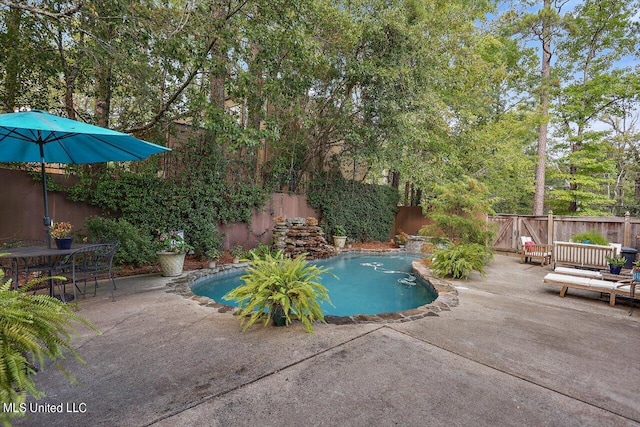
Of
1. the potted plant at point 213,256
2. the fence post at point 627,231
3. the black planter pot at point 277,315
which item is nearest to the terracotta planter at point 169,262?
the potted plant at point 213,256

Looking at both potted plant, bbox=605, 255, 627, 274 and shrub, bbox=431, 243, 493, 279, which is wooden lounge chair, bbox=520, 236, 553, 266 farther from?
potted plant, bbox=605, 255, 627, 274

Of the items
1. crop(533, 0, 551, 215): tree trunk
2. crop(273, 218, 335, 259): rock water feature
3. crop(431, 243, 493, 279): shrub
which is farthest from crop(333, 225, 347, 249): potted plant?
crop(533, 0, 551, 215): tree trunk

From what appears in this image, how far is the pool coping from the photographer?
3513mm

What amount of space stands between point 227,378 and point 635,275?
5265 mm

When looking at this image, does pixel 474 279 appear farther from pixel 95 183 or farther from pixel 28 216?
pixel 28 216

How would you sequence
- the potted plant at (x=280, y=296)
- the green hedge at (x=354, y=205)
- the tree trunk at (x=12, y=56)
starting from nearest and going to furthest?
the potted plant at (x=280, y=296), the tree trunk at (x=12, y=56), the green hedge at (x=354, y=205)

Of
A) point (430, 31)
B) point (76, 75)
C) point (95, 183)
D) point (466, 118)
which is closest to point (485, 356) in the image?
point (95, 183)

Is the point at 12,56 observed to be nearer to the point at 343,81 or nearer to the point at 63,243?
the point at 63,243

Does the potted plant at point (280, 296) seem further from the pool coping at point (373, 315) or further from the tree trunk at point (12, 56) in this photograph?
the tree trunk at point (12, 56)

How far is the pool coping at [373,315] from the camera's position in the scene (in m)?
3.51

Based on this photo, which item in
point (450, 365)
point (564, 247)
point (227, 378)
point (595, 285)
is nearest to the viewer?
point (227, 378)

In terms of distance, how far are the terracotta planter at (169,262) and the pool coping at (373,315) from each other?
0.74 ft

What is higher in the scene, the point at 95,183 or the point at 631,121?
the point at 631,121

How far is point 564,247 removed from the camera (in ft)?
20.4
